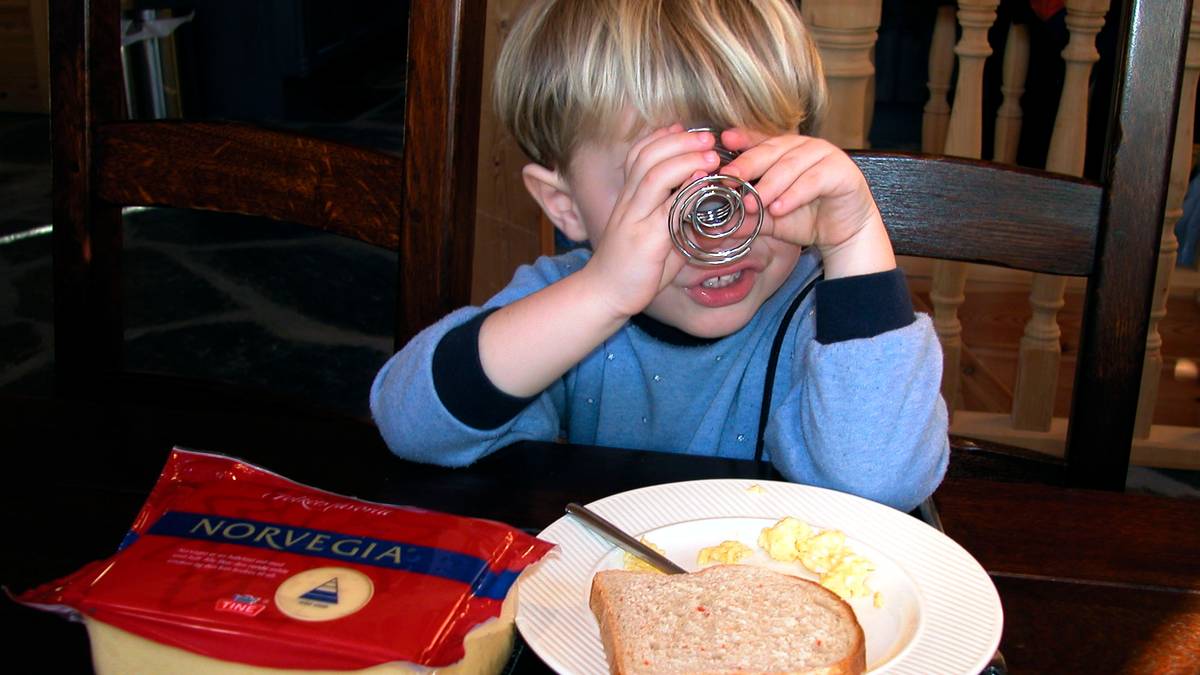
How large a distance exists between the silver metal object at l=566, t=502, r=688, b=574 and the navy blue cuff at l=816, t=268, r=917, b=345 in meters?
0.30

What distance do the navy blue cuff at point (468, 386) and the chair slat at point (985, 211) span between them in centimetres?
37

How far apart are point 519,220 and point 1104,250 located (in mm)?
1288

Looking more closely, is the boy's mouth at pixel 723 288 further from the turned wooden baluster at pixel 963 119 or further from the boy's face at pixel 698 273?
the turned wooden baluster at pixel 963 119

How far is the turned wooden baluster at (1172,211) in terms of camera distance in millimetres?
2006

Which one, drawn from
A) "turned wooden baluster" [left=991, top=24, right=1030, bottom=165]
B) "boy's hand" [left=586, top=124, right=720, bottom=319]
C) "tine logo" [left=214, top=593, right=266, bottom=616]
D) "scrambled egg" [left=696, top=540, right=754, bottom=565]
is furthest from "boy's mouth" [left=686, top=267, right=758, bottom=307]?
"turned wooden baluster" [left=991, top=24, right=1030, bottom=165]

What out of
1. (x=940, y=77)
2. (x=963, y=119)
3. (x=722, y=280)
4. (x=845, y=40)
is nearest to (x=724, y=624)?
(x=722, y=280)

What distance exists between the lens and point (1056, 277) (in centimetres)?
212

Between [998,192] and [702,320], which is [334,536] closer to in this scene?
[702,320]

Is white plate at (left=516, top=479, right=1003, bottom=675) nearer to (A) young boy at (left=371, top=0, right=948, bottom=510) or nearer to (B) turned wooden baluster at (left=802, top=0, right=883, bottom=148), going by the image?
(A) young boy at (left=371, top=0, right=948, bottom=510)

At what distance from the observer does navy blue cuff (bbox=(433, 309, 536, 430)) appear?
3.02 feet

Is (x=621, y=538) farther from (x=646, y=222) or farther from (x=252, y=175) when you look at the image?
(x=252, y=175)

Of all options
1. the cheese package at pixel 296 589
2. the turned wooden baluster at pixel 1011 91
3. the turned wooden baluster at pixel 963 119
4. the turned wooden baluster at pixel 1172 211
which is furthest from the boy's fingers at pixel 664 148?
the turned wooden baluster at pixel 1011 91

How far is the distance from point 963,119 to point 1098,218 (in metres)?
1.08

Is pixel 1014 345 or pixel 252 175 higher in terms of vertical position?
pixel 252 175
